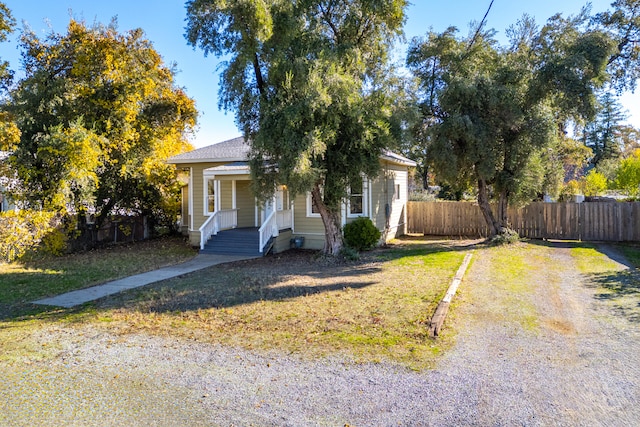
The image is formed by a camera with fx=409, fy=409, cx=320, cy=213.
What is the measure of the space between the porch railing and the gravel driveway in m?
8.61

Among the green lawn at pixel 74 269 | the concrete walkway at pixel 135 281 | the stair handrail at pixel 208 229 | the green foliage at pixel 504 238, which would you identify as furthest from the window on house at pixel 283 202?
the green foliage at pixel 504 238

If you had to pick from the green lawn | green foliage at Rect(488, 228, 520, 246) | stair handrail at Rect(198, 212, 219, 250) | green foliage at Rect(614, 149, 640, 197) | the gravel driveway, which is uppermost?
green foliage at Rect(614, 149, 640, 197)

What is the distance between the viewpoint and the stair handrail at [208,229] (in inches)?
579

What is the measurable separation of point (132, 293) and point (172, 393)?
5.22 metres

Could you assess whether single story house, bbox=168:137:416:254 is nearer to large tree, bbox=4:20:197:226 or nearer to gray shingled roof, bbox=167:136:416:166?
gray shingled roof, bbox=167:136:416:166

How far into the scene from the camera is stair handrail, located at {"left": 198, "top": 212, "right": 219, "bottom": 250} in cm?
1471

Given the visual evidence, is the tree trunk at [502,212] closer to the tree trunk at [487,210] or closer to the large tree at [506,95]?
A: the tree trunk at [487,210]

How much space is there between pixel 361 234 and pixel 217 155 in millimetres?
6730

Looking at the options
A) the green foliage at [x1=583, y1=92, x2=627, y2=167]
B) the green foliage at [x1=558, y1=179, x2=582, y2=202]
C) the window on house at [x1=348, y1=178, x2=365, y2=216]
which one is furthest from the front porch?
the green foliage at [x1=583, y1=92, x2=627, y2=167]

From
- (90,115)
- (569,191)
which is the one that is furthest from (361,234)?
(569,191)

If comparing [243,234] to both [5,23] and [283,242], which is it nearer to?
[283,242]

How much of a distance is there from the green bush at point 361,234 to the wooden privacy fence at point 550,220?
21.6ft

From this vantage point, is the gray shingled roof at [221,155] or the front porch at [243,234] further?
the gray shingled roof at [221,155]

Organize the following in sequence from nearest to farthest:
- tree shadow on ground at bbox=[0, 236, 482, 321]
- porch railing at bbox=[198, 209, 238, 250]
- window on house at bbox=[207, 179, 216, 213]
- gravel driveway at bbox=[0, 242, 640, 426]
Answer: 1. gravel driveway at bbox=[0, 242, 640, 426]
2. tree shadow on ground at bbox=[0, 236, 482, 321]
3. porch railing at bbox=[198, 209, 238, 250]
4. window on house at bbox=[207, 179, 216, 213]
